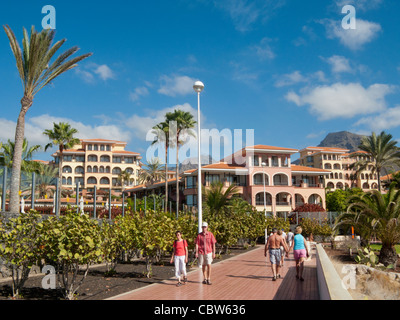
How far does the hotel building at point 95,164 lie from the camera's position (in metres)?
88.9

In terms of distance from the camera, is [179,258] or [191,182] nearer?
[179,258]

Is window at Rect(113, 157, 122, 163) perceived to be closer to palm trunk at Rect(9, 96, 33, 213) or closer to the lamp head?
palm trunk at Rect(9, 96, 33, 213)

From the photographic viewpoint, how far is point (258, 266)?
16.5m


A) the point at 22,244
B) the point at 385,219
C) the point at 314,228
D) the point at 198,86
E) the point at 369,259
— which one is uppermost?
the point at 198,86

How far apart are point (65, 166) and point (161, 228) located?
81.6 metres

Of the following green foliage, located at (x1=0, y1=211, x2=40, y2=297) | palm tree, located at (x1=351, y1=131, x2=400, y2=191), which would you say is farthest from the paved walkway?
palm tree, located at (x1=351, y1=131, x2=400, y2=191)

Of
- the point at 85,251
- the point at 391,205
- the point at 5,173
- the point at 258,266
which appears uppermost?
the point at 5,173

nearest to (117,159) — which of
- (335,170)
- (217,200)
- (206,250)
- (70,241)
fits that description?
(335,170)

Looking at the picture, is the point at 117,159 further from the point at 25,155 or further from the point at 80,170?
the point at 25,155

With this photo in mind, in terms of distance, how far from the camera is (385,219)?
50.6ft

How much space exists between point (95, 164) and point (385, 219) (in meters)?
81.2

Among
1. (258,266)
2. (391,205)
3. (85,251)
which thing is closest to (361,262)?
(391,205)

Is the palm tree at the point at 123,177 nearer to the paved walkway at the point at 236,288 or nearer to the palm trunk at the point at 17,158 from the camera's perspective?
the palm trunk at the point at 17,158
